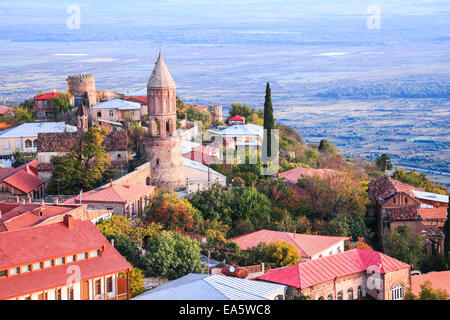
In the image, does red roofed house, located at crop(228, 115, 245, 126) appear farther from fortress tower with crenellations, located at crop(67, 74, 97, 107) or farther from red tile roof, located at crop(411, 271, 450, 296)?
red tile roof, located at crop(411, 271, 450, 296)

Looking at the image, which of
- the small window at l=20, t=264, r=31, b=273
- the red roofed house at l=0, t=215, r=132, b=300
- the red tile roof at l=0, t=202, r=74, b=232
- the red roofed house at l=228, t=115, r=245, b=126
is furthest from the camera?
the red roofed house at l=228, t=115, r=245, b=126

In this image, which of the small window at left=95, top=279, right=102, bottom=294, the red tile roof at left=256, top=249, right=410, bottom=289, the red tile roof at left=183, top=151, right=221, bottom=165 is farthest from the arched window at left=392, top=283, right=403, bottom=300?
the red tile roof at left=183, top=151, right=221, bottom=165

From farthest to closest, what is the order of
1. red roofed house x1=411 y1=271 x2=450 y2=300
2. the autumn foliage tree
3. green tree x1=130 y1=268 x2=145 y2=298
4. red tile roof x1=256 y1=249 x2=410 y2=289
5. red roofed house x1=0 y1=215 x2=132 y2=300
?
the autumn foliage tree
red roofed house x1=411 y1=271 x2=450 y2=300
red tile roof x1=256 y1=249 x2=410 y2=289
green tree x1=130 y1=268 x2=145 y2=298
red roofed house x1=0 y1=215 x2=132 y2=300

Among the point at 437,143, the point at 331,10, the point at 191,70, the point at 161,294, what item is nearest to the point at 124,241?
the point at 161,294

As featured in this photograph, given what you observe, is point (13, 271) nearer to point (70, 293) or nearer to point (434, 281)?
point (70, 293)

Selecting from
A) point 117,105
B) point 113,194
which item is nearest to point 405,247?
point 113,194

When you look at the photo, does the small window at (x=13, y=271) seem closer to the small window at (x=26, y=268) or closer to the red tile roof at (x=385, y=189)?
the small window at (x=26, y=268)
